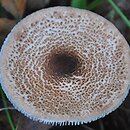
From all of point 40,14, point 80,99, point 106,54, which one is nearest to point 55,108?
point 80,99

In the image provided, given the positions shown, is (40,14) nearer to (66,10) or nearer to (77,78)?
(66,10)

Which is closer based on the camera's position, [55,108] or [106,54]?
[55,108]

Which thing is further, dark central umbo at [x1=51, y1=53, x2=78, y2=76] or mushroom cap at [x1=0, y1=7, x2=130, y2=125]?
dark central umbo at [x1=51, y1=53, x2=78, y2=76]

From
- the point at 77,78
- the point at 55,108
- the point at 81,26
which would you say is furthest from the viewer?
the point at 81,26

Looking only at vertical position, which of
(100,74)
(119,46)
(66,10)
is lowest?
(100,74)

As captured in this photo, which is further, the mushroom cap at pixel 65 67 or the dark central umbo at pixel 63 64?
the dark central umbo at pixel 63 64

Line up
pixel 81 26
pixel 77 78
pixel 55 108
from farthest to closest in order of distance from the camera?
pixel 81 26 → pixel 77 78 → pixel 55 108
